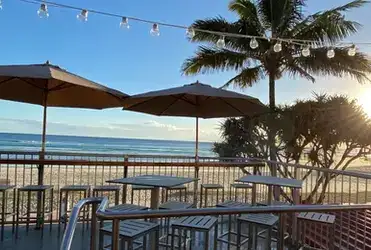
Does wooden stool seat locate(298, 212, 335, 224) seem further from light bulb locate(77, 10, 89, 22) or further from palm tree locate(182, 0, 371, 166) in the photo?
palm tree locate(182, 0, 371, 166)

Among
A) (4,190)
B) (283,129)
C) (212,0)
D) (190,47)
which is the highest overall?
(212,0)

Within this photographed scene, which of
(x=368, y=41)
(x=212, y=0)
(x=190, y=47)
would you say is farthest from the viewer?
(x=190, y=47)

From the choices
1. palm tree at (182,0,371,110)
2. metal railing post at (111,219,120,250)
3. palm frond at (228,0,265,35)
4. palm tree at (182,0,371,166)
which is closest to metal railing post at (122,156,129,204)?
metal railing post at (111,219,120,250)

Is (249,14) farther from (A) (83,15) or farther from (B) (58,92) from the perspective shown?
(B) (58,92)

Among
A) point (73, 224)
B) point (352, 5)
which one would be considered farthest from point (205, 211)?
point (352, 5)

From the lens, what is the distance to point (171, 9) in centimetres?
918

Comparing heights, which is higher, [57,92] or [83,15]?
[83,15]

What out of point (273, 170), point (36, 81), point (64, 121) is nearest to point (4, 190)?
point (36, 81)

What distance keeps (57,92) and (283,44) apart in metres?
6.62

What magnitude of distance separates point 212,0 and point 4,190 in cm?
771

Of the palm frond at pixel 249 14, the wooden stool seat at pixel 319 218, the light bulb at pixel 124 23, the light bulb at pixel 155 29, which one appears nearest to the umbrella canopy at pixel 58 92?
the light bulb at pixel 124 23

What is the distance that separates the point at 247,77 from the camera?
10.5 m

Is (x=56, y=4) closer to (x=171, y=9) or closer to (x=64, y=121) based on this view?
(x=171, y=9)

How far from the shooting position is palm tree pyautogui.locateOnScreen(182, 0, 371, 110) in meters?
9.48
